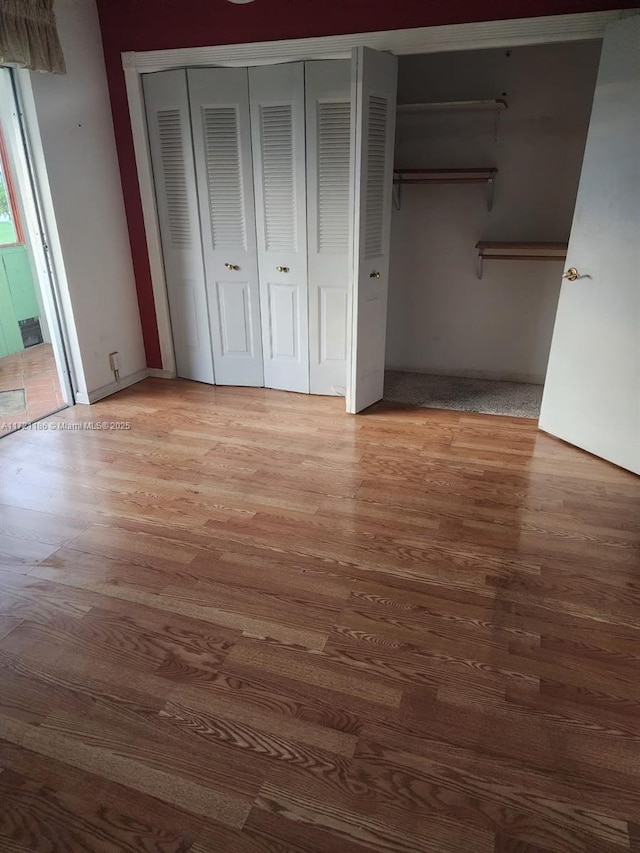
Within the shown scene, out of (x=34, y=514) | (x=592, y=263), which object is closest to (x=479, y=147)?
(x=592, y=263)

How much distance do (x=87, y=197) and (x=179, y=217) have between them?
61 cm

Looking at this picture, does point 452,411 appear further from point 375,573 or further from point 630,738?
point 630,738

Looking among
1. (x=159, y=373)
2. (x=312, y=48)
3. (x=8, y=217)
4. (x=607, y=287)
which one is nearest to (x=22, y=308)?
(x=8, y=217)

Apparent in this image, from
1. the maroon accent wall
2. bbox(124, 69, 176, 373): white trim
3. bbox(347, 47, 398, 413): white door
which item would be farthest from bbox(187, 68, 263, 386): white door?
bbox(347, 47, 398, 413): white door

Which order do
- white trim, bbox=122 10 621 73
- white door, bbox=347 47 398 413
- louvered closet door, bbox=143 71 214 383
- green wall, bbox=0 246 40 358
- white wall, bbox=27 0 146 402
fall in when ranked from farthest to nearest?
green wall, bbox=0 246 40 358 < louvered closet door, bbox=143 71 214 383 < white wall, bbox=27 0 146 402 < white door, bbox=347 47 398 413 < white trim, bbox=122 10 621 73

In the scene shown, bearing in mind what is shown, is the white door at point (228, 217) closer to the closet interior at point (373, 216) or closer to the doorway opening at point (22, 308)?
the closet interior at point (373, 216)

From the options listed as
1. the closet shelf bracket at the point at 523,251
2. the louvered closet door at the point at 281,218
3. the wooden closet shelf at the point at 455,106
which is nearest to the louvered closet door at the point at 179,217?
the louvered closet door at the point at 281,218

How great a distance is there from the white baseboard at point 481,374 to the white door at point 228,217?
4.18 feet

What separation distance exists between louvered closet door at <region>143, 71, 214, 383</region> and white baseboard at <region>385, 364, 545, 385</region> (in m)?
1.59

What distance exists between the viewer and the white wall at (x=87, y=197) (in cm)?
348

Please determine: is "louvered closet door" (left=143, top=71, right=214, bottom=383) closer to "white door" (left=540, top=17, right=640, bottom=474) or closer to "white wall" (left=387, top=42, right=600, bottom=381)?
"white wall" (left=387, top=42, right=600, bottom=381)

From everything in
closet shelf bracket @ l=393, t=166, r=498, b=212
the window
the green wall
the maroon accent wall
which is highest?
the maroon accent wall

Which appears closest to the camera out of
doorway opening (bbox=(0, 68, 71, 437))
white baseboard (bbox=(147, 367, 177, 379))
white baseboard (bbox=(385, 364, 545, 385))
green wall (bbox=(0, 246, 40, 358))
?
doorway opening (bbox=(0, 68, 71, 437))

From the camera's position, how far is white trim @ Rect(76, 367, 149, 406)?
4020mm
